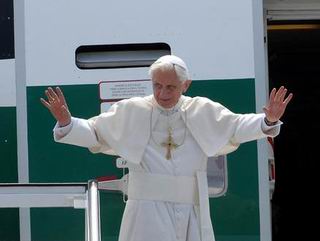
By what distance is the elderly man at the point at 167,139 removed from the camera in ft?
7.46

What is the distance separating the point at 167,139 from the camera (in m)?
2.33

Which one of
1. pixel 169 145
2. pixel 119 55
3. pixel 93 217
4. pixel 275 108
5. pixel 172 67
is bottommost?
pixel 93 217

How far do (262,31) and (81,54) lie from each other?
2.38ft

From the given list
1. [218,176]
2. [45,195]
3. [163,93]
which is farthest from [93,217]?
[218,176]

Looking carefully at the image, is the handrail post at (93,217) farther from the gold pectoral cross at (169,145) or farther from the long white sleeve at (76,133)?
the gold pectoral cross at (169,145)

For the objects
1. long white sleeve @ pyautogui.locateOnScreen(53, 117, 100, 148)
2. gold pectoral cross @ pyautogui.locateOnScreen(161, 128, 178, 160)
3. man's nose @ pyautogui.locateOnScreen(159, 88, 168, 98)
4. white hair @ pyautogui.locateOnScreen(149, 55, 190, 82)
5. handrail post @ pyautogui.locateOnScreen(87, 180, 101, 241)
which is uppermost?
white hair @ pyautogui.locateOnScreen(149, 55, 190, 82)

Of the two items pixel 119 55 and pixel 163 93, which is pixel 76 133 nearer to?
pixel 163 93

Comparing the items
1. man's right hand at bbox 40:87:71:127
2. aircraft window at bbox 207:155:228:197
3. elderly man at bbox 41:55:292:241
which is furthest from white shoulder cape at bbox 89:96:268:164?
aircraft window at bbox 207:155:228:197

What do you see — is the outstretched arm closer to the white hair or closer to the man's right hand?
the white hair

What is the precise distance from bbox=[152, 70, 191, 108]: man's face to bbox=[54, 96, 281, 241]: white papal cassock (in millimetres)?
50

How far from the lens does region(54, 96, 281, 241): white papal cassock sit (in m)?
2.29

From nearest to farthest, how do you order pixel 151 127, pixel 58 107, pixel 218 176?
pixel 58 107
pixel 151 127
pixel 218 176

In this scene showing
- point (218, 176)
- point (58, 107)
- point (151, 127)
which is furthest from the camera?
point (218, 176)

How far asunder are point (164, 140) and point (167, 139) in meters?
0.01
